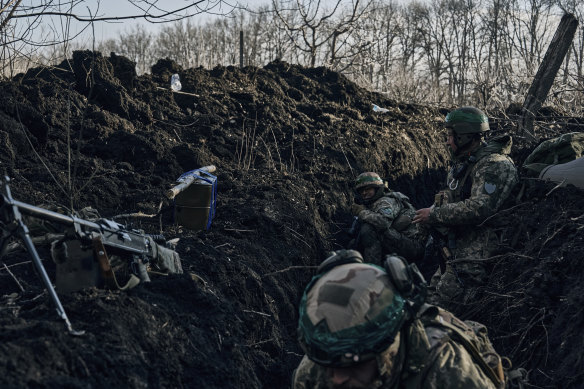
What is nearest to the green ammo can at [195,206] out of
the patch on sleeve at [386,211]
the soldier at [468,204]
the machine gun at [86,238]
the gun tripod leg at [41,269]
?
the machine gun at [86,238]

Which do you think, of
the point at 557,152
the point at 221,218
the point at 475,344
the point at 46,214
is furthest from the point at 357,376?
the point at 557,152

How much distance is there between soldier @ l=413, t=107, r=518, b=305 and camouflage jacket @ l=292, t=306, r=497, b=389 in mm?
2942

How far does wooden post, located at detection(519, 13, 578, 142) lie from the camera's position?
790 centimetres

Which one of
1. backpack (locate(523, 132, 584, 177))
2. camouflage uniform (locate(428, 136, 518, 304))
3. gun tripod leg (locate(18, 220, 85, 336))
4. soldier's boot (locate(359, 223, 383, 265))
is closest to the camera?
gun tripod leg (locate(18, 220, 85, 336))

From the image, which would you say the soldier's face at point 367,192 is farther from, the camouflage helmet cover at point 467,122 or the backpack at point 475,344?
the backpack at point 475,344

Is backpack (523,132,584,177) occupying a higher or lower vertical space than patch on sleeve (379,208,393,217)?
higher

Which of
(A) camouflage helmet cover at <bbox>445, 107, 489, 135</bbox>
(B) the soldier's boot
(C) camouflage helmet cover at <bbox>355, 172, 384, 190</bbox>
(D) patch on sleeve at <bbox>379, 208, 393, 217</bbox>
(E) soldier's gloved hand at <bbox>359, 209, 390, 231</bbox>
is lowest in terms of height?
(B) the soldier's boot

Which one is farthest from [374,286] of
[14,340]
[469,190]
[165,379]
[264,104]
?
[264,104]

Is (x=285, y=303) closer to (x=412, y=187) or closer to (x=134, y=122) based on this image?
(x=134, y=122)

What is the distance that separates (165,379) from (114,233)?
2.96 feet

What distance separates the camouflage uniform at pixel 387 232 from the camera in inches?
296

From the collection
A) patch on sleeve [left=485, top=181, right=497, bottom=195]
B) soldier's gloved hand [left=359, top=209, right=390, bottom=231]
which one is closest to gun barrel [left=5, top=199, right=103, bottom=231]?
patch on sleeve [left=485, top=181, right=497, bottom=195]

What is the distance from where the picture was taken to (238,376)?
3.54 meters

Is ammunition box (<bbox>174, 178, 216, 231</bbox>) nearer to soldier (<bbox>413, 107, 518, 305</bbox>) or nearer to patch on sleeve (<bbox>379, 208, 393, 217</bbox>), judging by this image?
soldier (<bbox>413, 107, 518, 305</bbox>)
